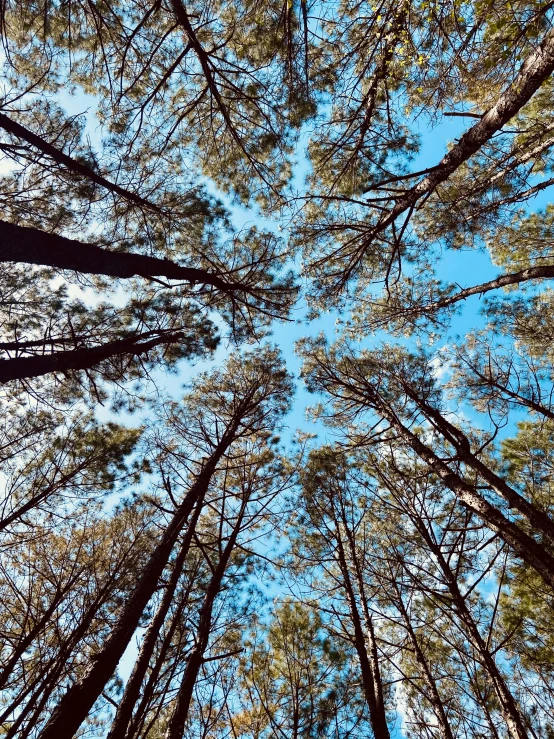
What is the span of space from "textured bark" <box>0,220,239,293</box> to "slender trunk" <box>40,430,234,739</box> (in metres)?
3.11

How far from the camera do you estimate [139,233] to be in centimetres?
584

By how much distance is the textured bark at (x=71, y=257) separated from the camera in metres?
3.51

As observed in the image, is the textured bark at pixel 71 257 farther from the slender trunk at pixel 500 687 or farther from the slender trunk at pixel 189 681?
the slender trunk at pixel 500 687

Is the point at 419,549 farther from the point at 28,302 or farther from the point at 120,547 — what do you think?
the point at 28,302

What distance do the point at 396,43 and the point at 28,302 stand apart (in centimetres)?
632

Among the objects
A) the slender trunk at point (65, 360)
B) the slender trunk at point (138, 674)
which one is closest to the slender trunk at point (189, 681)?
the slender trunk at point (138, 674)

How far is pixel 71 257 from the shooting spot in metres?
3.85

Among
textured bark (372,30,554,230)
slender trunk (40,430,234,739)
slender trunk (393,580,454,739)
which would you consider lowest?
slender trunk (40,430,234,739)

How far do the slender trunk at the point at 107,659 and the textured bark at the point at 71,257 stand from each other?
3109 mm

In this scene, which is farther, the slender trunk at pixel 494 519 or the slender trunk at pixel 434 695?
the slender trunk at pixel 434 695

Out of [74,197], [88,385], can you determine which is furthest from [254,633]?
[74,197]

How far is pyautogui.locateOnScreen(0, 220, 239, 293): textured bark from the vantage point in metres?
3.51

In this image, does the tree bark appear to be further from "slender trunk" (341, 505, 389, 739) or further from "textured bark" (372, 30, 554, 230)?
"textured bark" (372, 30, 554, 230)

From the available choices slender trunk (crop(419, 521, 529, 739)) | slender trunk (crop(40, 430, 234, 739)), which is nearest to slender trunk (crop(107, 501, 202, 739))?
slender trunk (crop(40, 430, 234, 739))
